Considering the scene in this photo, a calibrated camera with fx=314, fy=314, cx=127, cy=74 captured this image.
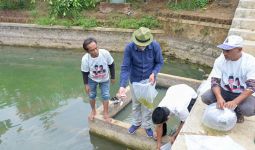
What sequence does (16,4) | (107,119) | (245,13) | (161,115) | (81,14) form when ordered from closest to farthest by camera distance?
(161,115), (107,119), (245,13), (81,14), (16,4)

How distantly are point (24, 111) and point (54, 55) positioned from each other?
3640mm

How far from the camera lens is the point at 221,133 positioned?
3.69 meters

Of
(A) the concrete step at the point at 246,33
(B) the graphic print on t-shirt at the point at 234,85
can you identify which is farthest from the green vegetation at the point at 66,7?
(B) the graphic print on t-shirt at the point at 234,85

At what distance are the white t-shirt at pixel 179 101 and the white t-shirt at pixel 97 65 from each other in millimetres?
1029

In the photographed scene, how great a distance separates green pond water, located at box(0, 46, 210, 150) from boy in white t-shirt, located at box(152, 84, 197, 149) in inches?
42.8

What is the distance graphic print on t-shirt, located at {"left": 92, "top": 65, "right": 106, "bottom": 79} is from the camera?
4594mm

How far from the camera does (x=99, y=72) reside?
463cm

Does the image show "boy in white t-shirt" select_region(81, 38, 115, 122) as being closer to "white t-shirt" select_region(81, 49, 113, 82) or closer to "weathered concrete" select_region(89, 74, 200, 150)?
"white t-shirt" select_region(81, 49, 113, 82)

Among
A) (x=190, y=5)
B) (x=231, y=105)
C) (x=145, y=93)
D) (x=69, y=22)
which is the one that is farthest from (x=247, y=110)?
(x=69, y=22)

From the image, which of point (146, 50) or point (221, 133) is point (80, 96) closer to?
point (146, 50)

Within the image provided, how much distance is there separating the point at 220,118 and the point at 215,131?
9.2 inches

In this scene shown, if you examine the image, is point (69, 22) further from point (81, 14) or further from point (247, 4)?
point (247, 4)

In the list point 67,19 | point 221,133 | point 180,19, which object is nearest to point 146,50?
point 221,133

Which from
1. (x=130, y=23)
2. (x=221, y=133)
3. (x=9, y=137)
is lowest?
(x=9, y=137)
